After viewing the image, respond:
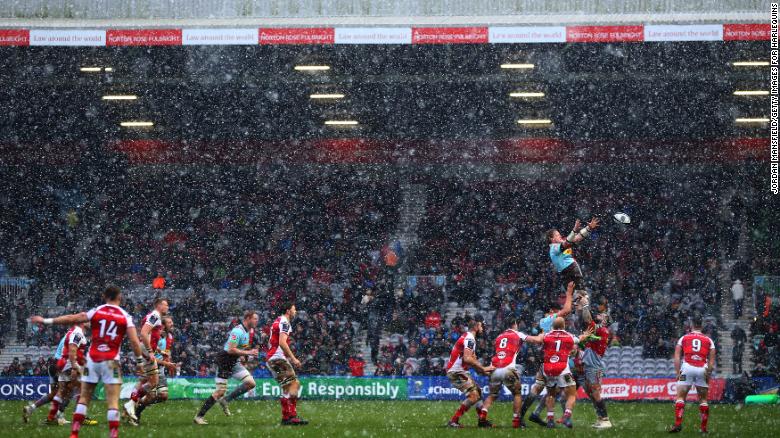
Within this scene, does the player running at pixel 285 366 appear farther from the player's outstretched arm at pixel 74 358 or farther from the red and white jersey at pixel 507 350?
the red and white jersey at pixel 507 350

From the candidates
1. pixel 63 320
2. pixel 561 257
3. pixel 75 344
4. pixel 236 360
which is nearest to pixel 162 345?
pixel 236 360

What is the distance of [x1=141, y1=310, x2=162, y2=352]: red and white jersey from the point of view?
53.9 feet

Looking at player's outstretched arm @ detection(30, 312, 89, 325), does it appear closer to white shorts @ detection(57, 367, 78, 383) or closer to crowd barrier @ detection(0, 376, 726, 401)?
white shorts @ detection(57, 367, 78, 383)

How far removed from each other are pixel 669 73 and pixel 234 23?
15.3m

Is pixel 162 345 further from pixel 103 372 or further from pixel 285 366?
pixel 103 372

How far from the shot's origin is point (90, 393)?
493 inches

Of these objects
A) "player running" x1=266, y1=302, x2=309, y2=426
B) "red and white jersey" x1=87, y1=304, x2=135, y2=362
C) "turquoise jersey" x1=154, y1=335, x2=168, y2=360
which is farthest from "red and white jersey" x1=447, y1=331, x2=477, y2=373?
"red and white jersey" x1=87, y1=304, x2=135, y2=362

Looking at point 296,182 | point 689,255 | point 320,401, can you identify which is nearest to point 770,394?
point 689,255

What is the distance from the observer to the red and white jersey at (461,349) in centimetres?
1691

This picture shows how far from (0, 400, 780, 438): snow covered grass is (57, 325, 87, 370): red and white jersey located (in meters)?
1.13

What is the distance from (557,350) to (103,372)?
314 inches

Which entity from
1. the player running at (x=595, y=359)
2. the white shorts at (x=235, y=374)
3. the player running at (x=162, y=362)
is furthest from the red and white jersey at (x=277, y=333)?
the player running at (x=595, y=359)

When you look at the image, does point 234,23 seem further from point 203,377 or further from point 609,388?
point 609,388

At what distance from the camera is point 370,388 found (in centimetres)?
2703
